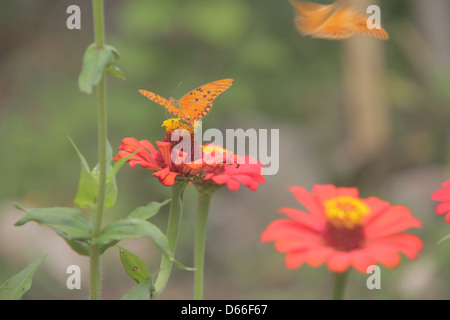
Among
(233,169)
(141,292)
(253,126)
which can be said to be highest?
(253,126)

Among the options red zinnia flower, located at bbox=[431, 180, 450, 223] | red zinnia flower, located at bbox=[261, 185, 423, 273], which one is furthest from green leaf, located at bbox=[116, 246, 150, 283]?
red zinnia flower, located at bbox=[431, 180, 450, 223]

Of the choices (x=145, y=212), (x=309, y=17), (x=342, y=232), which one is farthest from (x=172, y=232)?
(x=309, y=17)

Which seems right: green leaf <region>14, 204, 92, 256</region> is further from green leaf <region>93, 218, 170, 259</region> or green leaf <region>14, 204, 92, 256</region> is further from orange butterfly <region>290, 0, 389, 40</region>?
orange butterfly <region>290, 0, 389, 40</region>

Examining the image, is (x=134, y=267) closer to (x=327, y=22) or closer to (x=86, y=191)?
(x=86, y=191)

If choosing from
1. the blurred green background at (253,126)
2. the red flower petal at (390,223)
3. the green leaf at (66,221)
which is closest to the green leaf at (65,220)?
the green leaf at (66,221)

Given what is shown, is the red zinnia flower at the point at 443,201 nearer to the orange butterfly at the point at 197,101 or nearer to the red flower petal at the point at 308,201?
the red flower petal at the point at 308,201

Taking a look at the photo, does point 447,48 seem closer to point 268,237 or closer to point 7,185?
point 7,185

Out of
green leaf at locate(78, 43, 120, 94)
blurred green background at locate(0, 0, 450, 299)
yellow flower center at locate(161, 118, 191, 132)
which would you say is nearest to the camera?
green leaf at locate(78, 43, 120, 94)

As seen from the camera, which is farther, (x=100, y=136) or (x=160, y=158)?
(x=160, y=158)
